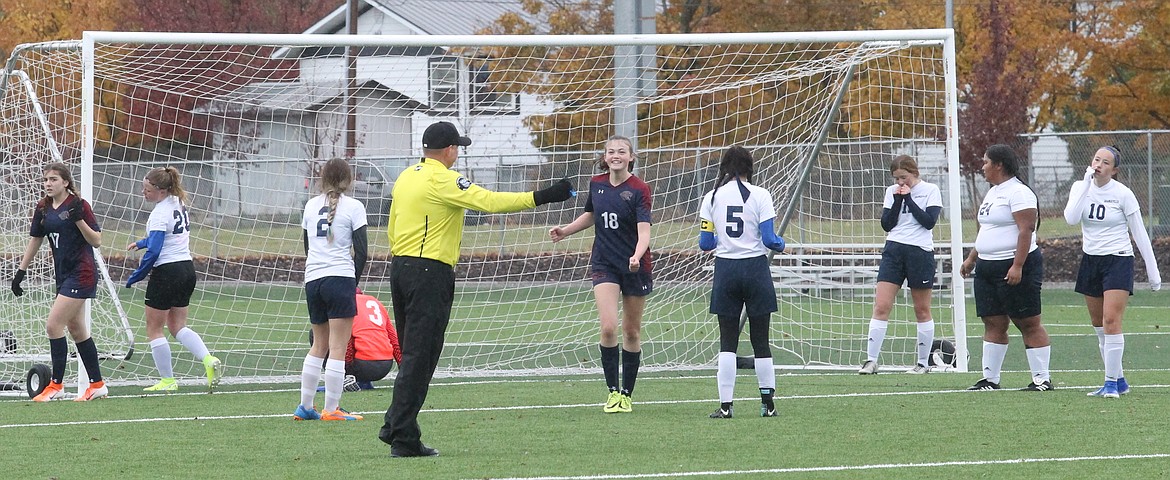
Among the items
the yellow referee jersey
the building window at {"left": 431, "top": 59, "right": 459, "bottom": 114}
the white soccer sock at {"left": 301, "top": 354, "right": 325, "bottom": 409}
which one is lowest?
the white soccer sock at {"left": 301, "top": 354, "right": 325, "bottom": 409}

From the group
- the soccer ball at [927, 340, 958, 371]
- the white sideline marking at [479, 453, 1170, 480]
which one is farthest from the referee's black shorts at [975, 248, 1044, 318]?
the white sideline marking at [479, 453, 1170, 480]

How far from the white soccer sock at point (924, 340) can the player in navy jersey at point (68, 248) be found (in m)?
6.67

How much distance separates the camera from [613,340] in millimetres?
8898

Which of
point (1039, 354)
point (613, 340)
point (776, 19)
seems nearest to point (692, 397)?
point (613, 340)

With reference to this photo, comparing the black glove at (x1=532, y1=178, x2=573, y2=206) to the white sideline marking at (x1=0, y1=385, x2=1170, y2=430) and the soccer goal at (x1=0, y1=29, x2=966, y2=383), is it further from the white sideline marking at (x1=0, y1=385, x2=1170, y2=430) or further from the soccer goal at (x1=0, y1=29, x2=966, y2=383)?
the soccer goal at (x1=0, y1=29, x2=966, y2=383)

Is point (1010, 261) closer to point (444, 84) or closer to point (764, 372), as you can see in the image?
point (764, 372)

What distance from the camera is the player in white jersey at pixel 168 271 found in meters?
10.3

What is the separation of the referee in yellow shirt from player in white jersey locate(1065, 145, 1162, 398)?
15.5ft

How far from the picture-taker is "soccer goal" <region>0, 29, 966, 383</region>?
1153 centimetres

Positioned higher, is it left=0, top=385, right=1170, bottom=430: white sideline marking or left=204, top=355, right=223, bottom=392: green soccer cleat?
left=204, top=355, right=223, bottom=392: green soccer cleat

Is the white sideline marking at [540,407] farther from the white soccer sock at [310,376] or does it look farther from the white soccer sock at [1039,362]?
the white soccer sock at [310,376]

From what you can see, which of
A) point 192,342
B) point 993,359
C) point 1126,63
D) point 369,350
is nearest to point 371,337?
point 369,350

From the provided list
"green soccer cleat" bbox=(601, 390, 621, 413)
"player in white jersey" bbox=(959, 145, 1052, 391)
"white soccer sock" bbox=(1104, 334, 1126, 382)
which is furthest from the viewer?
"player in white jersey" bbox=(959, 145, 1052, 391)

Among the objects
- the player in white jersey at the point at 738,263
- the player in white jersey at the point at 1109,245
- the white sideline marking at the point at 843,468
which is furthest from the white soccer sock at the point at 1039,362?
the white sideline marking at the point at 843,468
